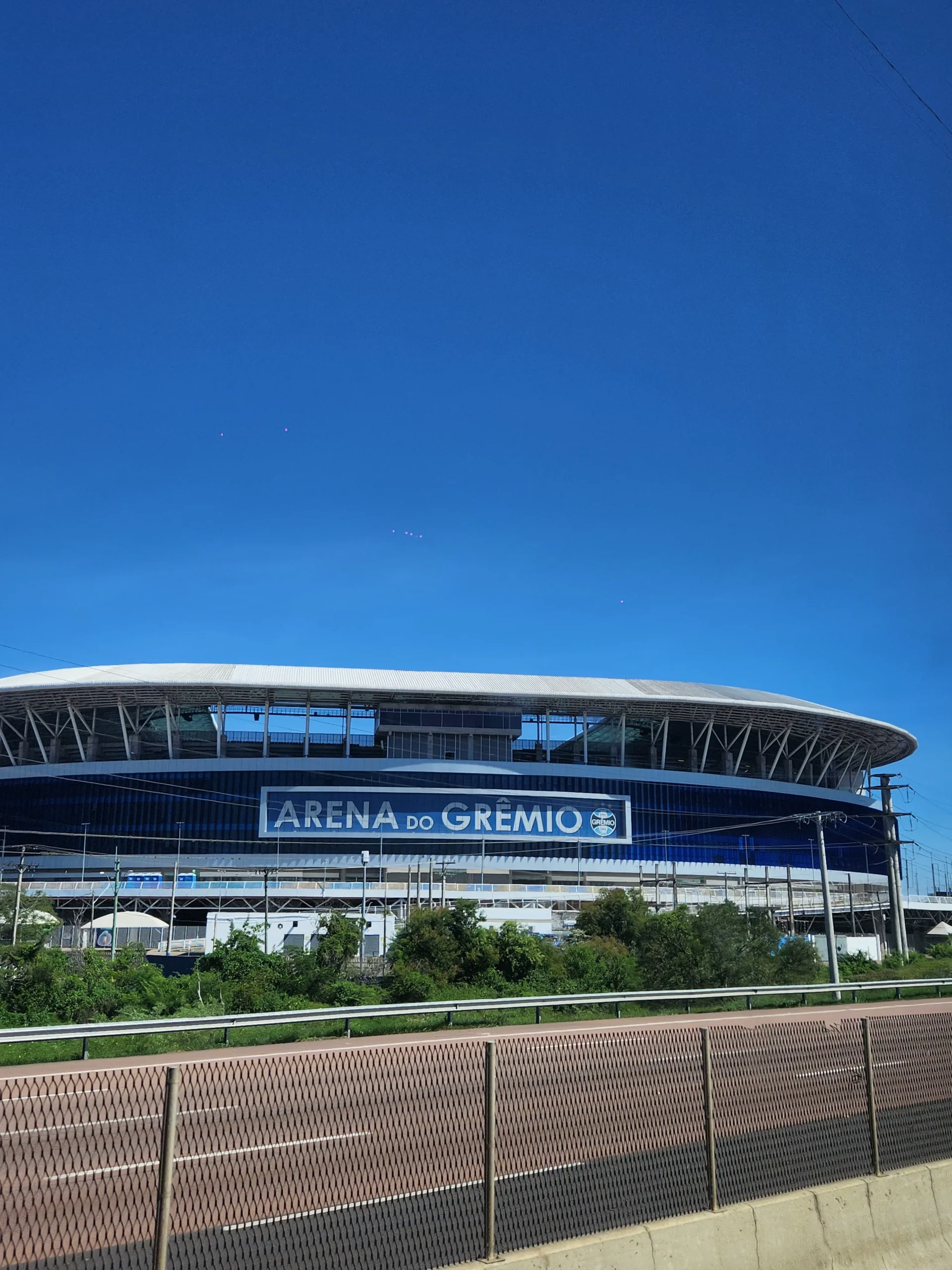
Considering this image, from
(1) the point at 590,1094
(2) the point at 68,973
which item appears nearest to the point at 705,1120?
(1) the point at 590,1094

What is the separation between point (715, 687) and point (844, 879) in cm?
2222

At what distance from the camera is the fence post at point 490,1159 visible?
761 centimetres

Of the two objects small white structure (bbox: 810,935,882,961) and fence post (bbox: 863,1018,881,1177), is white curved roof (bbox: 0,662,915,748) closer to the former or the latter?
small white structure (bbox: 810,935,882,961)

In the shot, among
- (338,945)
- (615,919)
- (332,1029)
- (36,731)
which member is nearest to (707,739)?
(615,919)

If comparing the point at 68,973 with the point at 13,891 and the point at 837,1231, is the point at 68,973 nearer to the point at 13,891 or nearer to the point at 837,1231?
the point at 13,891

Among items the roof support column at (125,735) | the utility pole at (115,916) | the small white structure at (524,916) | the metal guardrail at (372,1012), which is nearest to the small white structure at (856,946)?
the small white structure at (524,916)

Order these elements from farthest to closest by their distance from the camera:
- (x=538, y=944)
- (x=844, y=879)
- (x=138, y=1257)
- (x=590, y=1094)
Result: (x=844, y=879), (x=538, y=944), (x=590, y=1094), (x=138, y=1257)

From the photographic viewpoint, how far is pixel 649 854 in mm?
98562

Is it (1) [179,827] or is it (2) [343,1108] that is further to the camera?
(1) [179,827]

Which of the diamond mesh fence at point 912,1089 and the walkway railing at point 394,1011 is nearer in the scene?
the diamond mesh fence at point 912,1089

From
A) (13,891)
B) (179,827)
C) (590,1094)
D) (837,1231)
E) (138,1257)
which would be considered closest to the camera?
(138,1257)

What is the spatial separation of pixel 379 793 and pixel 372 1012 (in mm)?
70216

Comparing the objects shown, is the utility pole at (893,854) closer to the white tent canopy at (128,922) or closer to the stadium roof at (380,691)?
the stadium roof at (380,691)

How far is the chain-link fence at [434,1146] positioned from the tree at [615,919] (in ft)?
143
